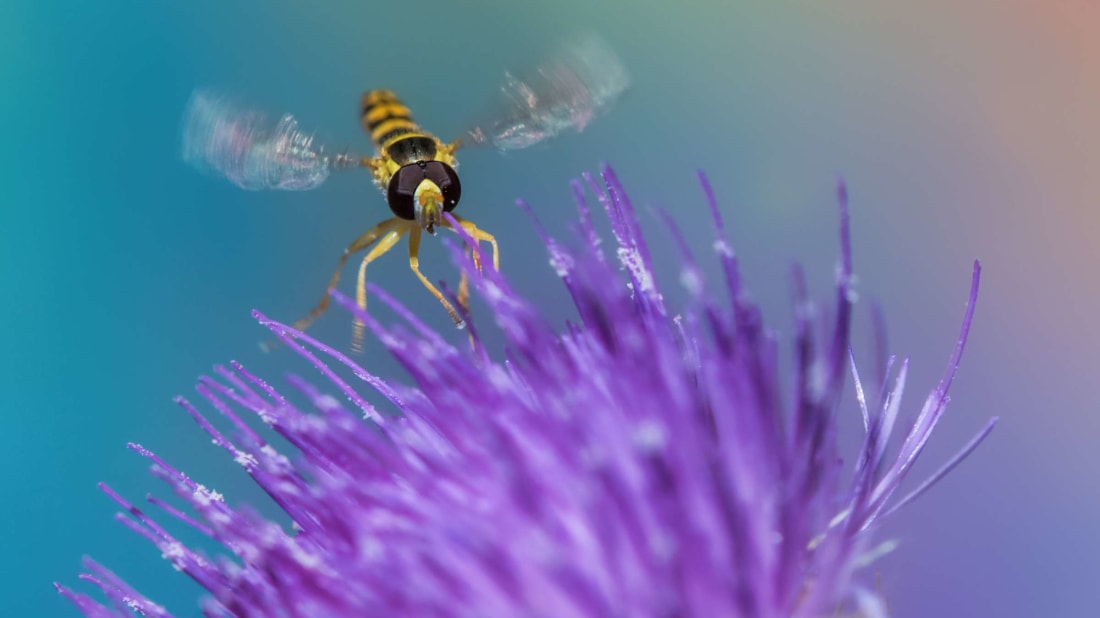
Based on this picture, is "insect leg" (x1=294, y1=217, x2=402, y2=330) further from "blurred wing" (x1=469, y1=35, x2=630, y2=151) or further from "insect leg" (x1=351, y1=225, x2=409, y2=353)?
"blurred wing" (x1=469, y1=35, x2=630, y2=151)

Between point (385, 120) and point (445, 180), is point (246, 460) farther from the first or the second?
point (385, 120)

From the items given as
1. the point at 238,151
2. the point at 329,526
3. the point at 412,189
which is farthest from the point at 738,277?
the point at 238,151

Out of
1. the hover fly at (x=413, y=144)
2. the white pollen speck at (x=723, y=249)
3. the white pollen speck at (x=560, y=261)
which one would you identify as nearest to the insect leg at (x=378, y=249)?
the hover fly at (x=413, y=144)

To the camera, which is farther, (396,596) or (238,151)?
(238,151)

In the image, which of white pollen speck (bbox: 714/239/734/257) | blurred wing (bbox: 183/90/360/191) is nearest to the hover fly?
blurred wing (bbox: 183/90/360/191)

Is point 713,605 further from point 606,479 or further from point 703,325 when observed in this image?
point 703,325

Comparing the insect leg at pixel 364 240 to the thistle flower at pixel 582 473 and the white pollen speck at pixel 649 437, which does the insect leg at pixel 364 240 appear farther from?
the white pollen speck at pixel 649 437

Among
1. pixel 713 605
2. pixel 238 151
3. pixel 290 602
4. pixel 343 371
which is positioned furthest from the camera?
pixel 343 371
